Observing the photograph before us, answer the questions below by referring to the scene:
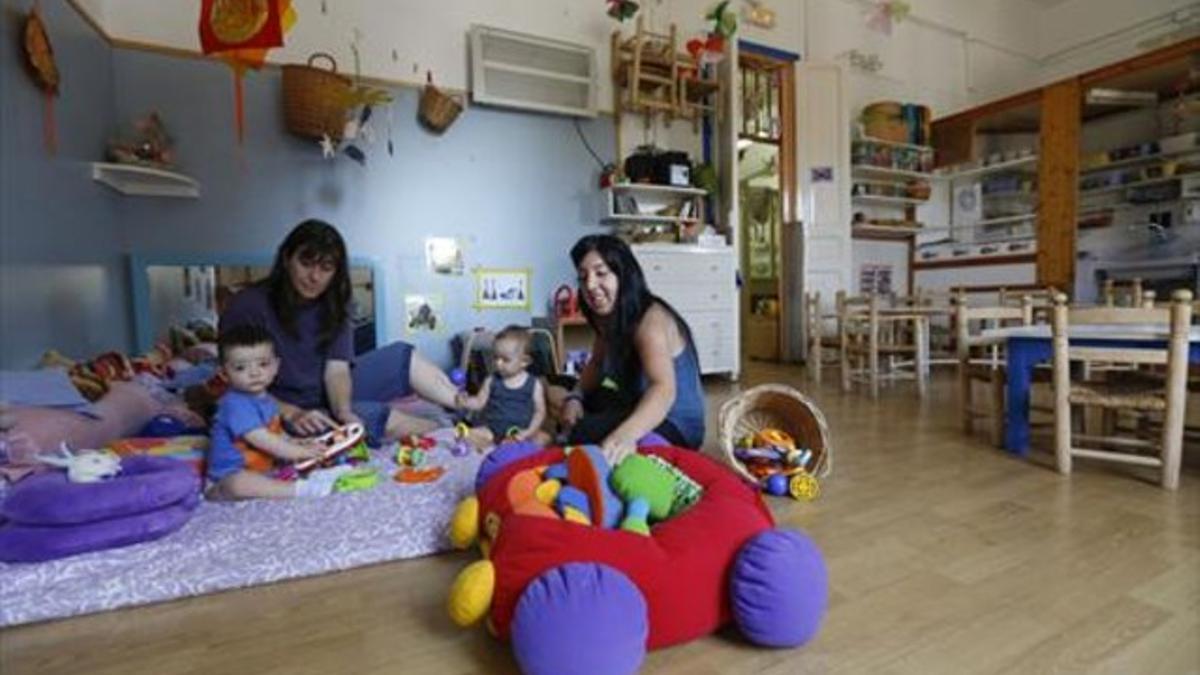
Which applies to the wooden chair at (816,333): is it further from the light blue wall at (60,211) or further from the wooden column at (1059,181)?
the light blue wall at (60,211)

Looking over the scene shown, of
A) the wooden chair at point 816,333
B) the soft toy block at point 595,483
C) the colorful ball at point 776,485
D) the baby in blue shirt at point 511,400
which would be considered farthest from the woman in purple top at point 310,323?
the wooden chair at point 816,333

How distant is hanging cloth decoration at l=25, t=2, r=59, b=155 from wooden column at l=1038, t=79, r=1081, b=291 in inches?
249

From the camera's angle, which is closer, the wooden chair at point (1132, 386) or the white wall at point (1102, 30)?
the wooden chair at point (1132, 386)

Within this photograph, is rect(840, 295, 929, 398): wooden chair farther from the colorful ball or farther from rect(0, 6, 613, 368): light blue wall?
the colorful ball

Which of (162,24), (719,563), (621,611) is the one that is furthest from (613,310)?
(162,24)

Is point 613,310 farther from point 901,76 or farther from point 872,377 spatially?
point 901,76

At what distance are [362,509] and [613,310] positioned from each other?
2.71 ft

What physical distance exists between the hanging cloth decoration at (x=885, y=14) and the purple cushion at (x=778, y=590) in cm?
569

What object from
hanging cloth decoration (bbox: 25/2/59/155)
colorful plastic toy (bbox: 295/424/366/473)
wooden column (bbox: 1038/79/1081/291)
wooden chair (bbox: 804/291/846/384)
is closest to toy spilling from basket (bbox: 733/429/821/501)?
colorful plastic toy (bbox: 295/424/366/473)

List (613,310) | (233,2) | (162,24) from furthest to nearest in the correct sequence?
(162,24), (233,2), (613,310)

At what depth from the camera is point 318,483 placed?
1594mm

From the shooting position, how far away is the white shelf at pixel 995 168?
511 cm

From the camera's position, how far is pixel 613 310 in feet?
5.39

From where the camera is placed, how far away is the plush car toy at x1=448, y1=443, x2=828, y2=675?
819 millimetres
